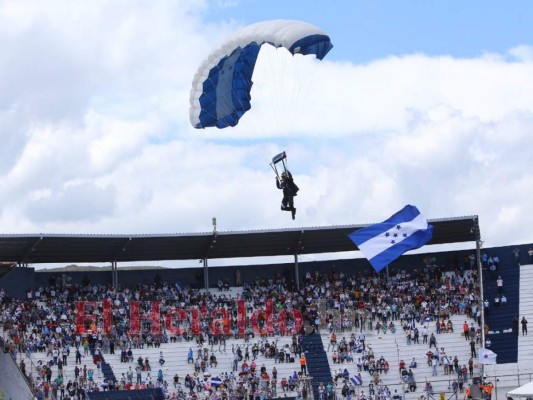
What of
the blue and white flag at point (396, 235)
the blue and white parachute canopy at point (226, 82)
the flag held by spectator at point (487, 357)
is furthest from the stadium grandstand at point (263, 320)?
the blue and white parachute canopy at point (226, 82)

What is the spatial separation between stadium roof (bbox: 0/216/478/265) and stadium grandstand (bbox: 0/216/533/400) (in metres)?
0.08

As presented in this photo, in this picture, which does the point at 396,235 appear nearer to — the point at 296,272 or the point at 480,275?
the point at 480,275

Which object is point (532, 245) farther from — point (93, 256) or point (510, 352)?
point (93, 256)

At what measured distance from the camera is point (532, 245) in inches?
1813

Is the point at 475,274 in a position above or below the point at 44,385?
above

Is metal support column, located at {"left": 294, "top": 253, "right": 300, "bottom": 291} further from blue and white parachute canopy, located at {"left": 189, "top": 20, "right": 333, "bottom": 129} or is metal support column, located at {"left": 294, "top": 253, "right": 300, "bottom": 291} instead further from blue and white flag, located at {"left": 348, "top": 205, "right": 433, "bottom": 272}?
blue and white parachute canopy, located at {"left": 189, "top": 20, "right": 333, "bottom": 129}

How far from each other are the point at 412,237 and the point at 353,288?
1217 centimetres

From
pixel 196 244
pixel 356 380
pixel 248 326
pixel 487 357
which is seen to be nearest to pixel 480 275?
pixel 487 357

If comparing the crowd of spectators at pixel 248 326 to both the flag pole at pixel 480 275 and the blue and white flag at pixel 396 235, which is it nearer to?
the flag pole at pixel 480 275

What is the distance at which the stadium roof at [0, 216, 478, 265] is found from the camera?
4338 centimetres

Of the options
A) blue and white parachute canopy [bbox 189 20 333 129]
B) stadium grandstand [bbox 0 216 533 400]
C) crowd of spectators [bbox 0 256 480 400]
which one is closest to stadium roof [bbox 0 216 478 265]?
stadium grandstand [bbox 0 216 533 400]

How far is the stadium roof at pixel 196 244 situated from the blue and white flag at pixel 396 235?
1061cm

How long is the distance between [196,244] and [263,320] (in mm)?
4629

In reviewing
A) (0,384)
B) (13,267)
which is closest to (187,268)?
(13,267)
